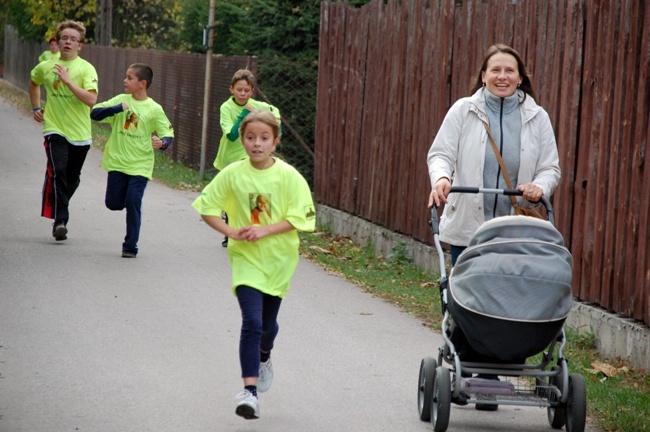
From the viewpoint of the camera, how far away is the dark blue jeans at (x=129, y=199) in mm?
11420

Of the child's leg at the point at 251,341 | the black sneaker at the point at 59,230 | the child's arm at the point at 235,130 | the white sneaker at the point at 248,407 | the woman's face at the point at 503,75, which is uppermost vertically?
the woman's face at the point at 503,75

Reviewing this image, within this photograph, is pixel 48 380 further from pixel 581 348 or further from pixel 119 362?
pixel 581 348

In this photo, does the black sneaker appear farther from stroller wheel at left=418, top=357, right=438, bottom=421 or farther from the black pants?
stroller wheel at left=418, top=357, right=438, bottom=421

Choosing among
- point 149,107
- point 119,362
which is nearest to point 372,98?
point 149,107

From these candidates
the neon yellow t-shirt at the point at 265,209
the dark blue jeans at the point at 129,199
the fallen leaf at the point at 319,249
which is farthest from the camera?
the fallen leaf at the point at 319,249

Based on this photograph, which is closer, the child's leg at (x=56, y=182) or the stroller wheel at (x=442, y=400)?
the stroller wheel at (x=442, y=400)

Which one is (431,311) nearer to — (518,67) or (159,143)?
(159,143)

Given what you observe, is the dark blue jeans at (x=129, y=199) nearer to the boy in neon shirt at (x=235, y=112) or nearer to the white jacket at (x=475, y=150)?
the boy in neon shirt at (x=235, y=112)

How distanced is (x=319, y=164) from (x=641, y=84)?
7.68 meters

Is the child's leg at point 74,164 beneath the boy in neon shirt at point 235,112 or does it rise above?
beneath

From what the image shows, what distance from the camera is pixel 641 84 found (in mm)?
7801

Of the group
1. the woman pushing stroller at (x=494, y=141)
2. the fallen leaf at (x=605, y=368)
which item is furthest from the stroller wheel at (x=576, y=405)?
the fallen leaf at (x=605, y=368)

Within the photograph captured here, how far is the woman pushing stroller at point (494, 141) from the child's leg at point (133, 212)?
5424mm

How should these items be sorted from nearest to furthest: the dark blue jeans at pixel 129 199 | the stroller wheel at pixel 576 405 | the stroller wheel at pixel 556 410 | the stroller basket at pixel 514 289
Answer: the stroller basket at pixel 514 289 → the stroller wheel at pixel 576 405 → the stroller wheel at pixel 556 410 → the dark blue jeans at pixel 129 199
